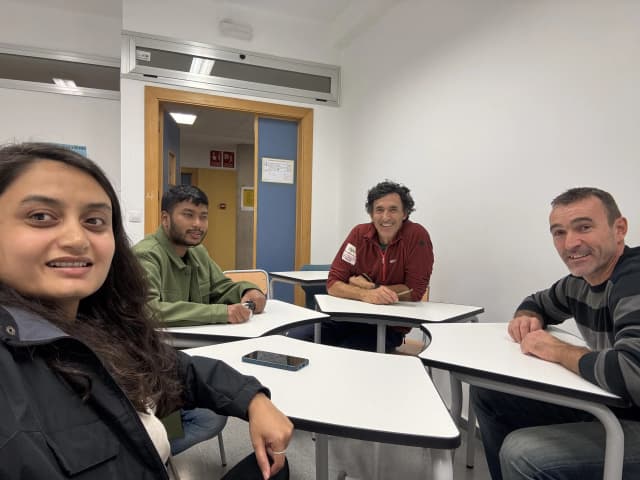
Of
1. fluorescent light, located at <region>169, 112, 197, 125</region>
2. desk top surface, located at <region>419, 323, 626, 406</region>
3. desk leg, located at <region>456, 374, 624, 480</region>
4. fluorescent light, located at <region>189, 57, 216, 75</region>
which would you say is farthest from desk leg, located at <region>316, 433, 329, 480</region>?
fluorescent light, located at <region>169, 112, 197, 125</region>

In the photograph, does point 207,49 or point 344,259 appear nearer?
point 344,259

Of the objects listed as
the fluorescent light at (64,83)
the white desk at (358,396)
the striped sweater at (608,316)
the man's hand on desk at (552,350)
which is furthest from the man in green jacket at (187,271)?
the fluorescent light at (64,83)

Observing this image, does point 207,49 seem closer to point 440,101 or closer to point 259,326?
point 440,101

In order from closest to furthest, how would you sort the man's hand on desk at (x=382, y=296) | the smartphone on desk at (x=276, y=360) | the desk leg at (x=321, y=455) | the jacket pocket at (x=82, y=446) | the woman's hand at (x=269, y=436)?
the jacket pocket at (x=82, y=446)
the woman's hand at (x=269, y=436)
the smartphone on desk at (x=276, y=360)
the desk leg at (x=321, y=455)
the man's hand on desk at (x=382, y=296)

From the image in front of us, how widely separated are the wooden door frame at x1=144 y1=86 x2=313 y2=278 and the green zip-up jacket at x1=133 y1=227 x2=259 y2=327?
184 cm

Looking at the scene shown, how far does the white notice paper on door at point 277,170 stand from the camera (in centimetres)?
415

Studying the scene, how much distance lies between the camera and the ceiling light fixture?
3.72 meters

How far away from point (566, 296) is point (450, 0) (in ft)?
7.30

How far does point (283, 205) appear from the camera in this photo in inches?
166

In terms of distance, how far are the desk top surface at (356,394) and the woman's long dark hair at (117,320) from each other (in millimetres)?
281

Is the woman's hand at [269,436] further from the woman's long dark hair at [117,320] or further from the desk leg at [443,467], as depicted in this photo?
the desk leg at [443,467]

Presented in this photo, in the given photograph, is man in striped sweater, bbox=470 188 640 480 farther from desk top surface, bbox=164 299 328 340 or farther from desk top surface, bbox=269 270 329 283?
desk top surface, bbox=269 270 329 283

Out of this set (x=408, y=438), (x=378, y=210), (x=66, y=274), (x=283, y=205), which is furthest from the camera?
(x=283, y=205)

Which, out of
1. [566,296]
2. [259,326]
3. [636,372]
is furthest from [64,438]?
[566,296]
